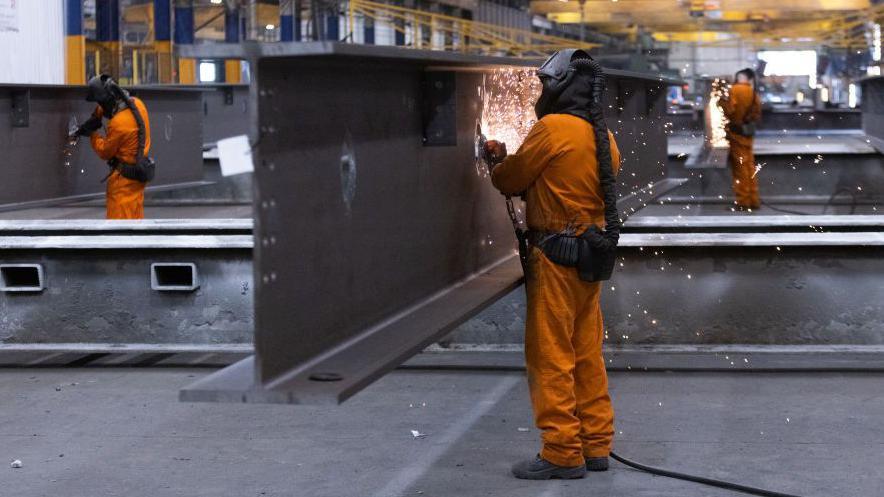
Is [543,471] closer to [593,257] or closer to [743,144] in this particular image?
[593,257]

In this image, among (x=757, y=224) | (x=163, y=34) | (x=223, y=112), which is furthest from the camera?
(x=163, y=34)

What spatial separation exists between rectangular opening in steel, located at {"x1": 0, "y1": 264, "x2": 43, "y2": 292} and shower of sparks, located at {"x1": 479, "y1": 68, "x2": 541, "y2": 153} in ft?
9.75

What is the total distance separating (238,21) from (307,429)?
26.7 m

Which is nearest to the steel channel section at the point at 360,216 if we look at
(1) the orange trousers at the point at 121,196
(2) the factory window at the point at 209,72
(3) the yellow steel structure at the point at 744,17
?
(1) the orange trousers at the point at 121,196

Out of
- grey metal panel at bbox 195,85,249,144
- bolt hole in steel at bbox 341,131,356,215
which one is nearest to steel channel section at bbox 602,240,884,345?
bolt hole in steel at bbox 341,131,356,215

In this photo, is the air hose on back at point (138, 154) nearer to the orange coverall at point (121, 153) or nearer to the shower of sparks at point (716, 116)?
the orange coverall at point (121, 153)

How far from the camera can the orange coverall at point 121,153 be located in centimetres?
1039

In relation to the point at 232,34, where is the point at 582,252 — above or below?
below

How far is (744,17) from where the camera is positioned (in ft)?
143

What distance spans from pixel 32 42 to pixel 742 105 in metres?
12.4

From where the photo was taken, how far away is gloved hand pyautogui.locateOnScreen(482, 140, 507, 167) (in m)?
5.48

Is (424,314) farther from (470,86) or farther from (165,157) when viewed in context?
(165,157)

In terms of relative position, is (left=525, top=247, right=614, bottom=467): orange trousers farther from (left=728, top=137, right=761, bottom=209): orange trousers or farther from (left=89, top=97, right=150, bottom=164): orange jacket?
(left=728, top=137, right=761, bottom=209): orange trousers

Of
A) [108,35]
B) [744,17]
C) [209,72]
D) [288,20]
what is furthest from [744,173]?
[744,17]
